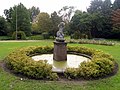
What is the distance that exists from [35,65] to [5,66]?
2252mm

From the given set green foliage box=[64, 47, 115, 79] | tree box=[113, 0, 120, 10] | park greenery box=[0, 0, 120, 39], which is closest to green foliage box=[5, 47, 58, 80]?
green foliage box=[64, 47, 115, 79]

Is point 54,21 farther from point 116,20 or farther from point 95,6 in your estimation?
point 116,20

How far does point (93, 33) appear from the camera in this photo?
36.7 m

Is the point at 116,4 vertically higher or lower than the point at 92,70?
higher

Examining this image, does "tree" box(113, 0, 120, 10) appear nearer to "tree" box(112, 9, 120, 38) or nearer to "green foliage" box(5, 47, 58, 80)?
"tree" box(112, 9, 120, 38)

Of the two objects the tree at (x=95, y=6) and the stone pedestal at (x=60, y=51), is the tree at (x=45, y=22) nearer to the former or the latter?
the tree at (x=95, y=6)

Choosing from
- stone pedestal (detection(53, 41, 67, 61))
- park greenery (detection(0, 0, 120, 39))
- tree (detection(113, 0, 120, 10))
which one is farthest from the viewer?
tree (detection(113, 0, 120, 10))

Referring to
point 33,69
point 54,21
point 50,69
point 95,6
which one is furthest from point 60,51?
point 95,6

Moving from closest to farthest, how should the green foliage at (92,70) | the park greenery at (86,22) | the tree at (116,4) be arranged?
the green foliage at (92,70)
the park greenery at (86,22)
the tree at (116,4)

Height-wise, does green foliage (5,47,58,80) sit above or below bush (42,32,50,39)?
below

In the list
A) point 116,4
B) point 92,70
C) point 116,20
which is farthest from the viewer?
point 116,4

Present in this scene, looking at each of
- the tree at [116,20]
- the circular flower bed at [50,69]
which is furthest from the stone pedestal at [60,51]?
the tree at [116,20]

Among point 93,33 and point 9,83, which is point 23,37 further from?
point 9,83

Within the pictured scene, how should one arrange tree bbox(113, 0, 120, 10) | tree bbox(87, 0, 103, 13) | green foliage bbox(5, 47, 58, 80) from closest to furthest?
green foliage bbox(5, 47, 58, 80) → tree bbox(113, 0, 120, 10) → tree bbox(87, 0, 103, 13)
